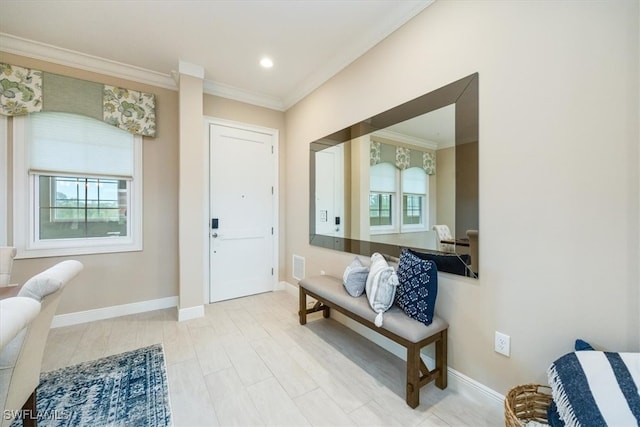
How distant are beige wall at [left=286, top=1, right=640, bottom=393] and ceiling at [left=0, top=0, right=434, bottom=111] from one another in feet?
2.24

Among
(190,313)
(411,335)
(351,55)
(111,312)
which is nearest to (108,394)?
(190,313)

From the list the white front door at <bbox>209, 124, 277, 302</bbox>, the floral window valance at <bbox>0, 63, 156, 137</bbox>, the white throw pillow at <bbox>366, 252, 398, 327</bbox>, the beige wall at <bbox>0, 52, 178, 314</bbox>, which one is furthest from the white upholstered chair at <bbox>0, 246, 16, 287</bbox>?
the white throw pillow at <bbox>366, 252, 398, 327</bbox>

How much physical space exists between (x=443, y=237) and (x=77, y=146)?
3.58 m

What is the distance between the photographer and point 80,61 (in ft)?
8.82

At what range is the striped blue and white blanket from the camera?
925mm

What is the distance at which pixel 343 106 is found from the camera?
273 centimetres

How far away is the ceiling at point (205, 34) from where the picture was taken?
6.64 ft

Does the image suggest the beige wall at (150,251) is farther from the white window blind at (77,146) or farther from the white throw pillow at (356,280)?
the white throw pillow at (356,280)

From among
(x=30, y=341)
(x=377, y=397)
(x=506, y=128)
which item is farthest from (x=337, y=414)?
(x=506, y=128)

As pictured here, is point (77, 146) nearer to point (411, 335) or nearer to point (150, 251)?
point (150, 251)

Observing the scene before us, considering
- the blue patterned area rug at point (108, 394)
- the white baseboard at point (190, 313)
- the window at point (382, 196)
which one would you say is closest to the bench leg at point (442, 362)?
the window at point (382, 196)

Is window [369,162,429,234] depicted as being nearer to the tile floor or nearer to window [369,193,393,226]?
window [369,193,393,226]

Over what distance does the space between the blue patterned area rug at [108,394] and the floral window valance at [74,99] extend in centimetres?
230

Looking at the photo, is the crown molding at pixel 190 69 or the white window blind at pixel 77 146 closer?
the white window blind at pixel 77 146
